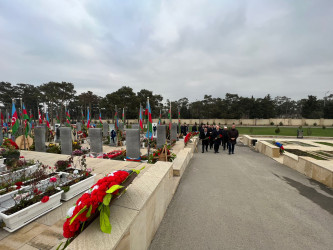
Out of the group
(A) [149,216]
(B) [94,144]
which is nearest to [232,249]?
(A) [149,216]

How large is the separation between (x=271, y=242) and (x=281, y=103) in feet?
366

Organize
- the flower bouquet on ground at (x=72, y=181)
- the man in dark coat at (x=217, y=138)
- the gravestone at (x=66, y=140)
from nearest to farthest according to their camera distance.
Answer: the flower bouquet on ground at (x=72, y=181)
the gravestone at (x=66, y=140)
the man in dark coat at (x=217, y=138)

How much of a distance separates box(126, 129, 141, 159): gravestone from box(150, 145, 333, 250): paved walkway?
328cm

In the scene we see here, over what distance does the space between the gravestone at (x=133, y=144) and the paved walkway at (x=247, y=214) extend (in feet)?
10.8

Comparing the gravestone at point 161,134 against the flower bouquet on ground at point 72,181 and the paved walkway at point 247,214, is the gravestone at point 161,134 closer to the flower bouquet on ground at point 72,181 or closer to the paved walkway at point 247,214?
the paved walkway at point 247,214

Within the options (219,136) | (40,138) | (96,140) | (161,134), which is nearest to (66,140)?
(96,140)

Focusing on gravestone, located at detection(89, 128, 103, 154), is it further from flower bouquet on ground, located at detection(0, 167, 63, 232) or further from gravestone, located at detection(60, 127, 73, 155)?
flower bouquet on ground, located at detection(0, 167, 63, 232)

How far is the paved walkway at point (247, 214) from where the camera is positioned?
2.72 m

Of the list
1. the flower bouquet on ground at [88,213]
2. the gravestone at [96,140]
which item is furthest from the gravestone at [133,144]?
the flower bouquet on ground at [88,213]

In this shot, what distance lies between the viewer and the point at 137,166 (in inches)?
245

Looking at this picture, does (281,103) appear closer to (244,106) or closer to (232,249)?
(244,106)

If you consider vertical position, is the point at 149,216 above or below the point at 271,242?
above

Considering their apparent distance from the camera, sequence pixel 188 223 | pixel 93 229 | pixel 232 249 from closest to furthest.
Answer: pixel 93 229
pixel 232 249
pixel 188 223

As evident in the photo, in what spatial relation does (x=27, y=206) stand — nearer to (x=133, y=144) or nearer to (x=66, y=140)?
(x=133, y=144)
